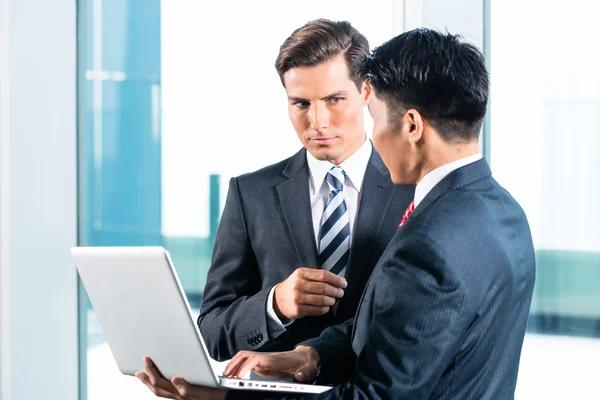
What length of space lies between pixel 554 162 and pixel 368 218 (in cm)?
81

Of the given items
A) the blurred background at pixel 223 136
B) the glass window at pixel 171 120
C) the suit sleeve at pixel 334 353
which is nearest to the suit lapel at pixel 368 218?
the suit sleeve at pixel 334 353

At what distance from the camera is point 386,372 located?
1197 millimetres

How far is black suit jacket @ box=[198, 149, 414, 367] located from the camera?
5.75 feet

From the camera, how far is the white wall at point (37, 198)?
2.69m

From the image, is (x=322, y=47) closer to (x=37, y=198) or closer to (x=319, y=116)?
(x=319, y=116)

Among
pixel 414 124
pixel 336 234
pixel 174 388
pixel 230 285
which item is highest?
pixel 414 124

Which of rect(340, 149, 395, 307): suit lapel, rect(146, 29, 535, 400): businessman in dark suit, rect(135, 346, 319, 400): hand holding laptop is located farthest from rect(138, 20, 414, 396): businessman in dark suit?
rect(146, 29, 535, 400): businessman in dark suit

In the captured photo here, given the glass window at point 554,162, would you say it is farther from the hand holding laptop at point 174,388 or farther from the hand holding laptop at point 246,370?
the hand holding laptop at point 174,388

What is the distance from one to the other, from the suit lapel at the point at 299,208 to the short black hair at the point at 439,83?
0.48 metres

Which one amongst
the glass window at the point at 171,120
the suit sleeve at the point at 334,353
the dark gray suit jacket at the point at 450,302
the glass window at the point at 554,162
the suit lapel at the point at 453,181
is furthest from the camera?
the glass window at the point at 171,120

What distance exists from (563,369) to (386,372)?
131cm

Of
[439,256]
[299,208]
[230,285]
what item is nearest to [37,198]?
[230,285]

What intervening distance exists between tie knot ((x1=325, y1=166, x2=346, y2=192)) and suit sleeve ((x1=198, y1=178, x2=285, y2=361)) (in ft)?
0.76

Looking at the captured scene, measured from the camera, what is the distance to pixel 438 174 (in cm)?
135
